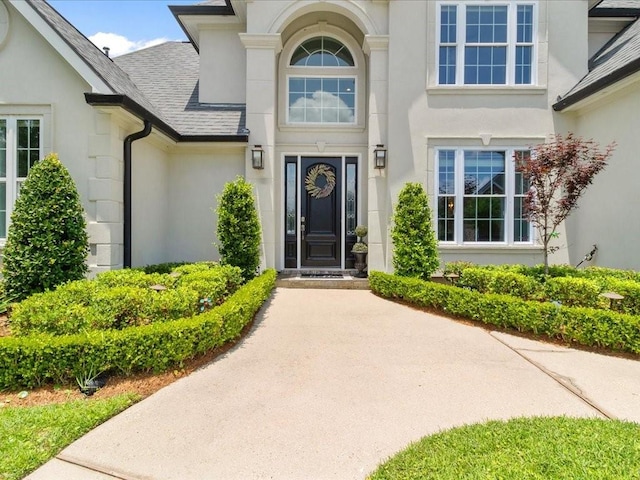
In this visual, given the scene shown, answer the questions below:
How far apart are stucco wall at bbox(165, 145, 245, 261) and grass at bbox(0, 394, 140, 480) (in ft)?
19.2

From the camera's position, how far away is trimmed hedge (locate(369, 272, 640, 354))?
15.7 feet

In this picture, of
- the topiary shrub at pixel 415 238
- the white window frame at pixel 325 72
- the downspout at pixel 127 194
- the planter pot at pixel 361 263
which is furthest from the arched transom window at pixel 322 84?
the downspout at pixel 127 194

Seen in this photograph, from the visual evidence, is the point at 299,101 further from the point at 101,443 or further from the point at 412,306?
→ the point at 101,443

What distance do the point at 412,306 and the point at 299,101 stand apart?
5.96m

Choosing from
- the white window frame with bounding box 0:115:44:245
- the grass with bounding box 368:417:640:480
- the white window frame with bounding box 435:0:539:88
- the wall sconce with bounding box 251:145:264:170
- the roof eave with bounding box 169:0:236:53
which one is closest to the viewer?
the grass with bounding box 368:417:640:480

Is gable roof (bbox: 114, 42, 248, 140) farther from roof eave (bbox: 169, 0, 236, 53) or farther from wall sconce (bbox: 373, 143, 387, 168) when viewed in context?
wall sconce (bbox: 373, 143, 387, 168)

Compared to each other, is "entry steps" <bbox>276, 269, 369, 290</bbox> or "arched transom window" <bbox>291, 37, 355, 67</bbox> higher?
"arched transom window" <bbox>291, 37, 355, 67</bbox>

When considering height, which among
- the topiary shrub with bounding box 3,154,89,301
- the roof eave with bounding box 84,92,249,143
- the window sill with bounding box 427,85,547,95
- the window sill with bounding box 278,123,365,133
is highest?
the window sill with bounding box 427,85,547,95

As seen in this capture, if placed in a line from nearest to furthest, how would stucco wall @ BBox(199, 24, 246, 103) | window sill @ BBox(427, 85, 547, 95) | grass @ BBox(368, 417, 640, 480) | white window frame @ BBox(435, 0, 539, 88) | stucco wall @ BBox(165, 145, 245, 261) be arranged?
grass @ BBox(368, 417, 640, 480), white window frame @ BBox(435, 0, 539, 88), window sill @ BBox(427, 85, 547, 95), stucco wall @ BBox(165, 145, 245, 261), stucco wall @ BBox(199, 24, 246, 103)

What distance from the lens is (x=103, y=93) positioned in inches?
243

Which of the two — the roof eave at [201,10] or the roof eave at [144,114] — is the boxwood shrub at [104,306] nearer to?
the roof eave at [144,114]

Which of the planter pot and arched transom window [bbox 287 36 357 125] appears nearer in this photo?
the planter pot

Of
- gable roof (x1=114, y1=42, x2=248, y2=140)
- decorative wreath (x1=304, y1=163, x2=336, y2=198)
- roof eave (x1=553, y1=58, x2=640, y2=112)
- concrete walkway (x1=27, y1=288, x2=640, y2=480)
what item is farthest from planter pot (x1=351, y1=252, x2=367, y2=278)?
roof eave (x1=553, y1=58, x2=640, y2=112)

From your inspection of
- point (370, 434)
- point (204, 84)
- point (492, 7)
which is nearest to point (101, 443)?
point (370, 434)
